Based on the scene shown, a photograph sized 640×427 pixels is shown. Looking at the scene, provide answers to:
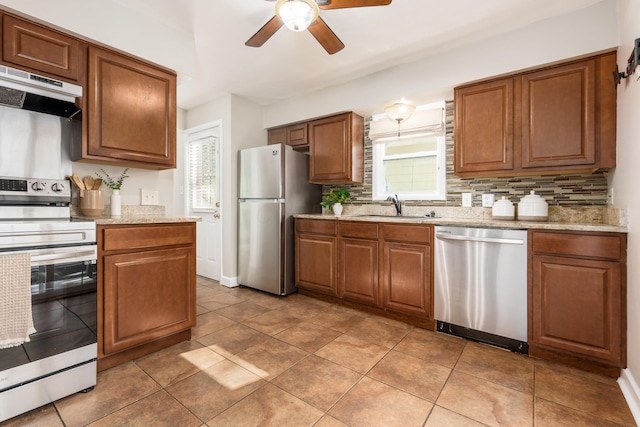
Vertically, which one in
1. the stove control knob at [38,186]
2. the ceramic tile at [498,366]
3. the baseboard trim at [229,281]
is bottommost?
the ceramic tile at [498,366]

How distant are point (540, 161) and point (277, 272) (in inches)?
107

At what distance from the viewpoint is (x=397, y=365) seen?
1943 millimetres

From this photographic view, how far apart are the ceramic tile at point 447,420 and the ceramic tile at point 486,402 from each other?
3 centimetres

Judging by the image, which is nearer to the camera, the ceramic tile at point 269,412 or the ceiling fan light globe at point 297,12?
the ceramic tile at point 269,412

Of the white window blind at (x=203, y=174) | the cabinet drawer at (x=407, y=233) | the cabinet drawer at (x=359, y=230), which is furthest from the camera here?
the white window blind at (x=203, y=174)

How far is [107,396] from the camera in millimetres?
1604

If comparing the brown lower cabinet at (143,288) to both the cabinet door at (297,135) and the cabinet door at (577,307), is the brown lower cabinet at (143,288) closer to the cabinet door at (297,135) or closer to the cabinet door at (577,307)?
the cabinet door at (297,135)

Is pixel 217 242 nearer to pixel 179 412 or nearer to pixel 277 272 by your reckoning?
pixel 277 272

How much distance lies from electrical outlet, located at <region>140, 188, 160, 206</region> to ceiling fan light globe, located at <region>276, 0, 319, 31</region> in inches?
69.3

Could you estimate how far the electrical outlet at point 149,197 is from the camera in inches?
98.0

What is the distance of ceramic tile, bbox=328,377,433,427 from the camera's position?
1.43m

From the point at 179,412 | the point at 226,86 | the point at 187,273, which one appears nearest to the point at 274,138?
the point at 226,86

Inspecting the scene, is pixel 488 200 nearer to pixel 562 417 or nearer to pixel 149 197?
pixel 562 417

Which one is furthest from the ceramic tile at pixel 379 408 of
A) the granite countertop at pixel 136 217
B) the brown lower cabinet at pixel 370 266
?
the granite countertop at pixel 136 217
